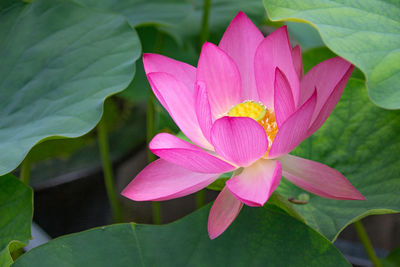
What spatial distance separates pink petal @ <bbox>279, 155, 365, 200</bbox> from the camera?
0.55m

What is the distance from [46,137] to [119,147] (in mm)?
1104

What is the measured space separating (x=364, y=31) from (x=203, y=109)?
0.24 meters

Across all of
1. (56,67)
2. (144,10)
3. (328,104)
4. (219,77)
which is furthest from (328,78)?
(144,10)

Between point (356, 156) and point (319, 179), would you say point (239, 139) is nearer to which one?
point (319, 179)

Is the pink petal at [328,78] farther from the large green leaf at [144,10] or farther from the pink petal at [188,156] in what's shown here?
the large green leaf at [144,10]

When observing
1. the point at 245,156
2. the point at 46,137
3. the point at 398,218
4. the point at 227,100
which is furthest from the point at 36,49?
the point at 398,218

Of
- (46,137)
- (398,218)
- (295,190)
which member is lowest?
(398,218)

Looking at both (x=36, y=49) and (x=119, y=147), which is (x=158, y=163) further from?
(x=119, y=147)

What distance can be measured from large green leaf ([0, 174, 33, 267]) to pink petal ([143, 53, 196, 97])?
29 centimetres

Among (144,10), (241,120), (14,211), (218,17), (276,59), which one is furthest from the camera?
(218,17)

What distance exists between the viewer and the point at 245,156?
0.53 m

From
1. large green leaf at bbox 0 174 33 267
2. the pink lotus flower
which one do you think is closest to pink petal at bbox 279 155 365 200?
the pink lotus flower

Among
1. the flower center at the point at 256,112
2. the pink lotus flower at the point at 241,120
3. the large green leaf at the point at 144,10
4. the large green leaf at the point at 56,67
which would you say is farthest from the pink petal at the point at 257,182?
the large green leaf at the point at 144,10

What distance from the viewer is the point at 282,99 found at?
521 mm
